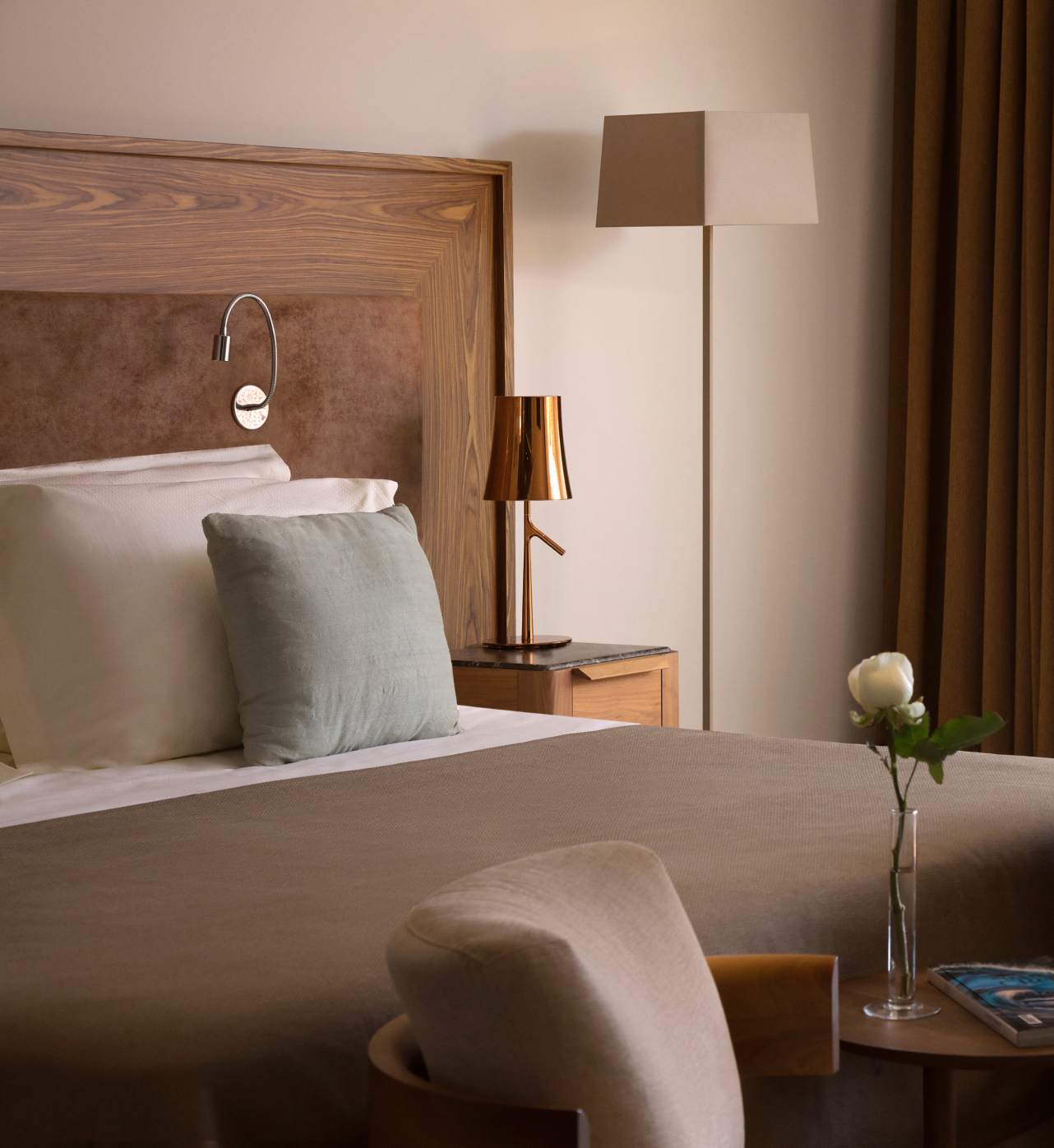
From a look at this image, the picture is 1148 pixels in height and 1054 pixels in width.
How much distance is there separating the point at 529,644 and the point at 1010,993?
216 cm

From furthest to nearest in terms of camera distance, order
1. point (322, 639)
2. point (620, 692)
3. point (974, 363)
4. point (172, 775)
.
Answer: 1. point (974, 363)
2. point (620, 692)
3. point (322, 639)
4. point (172, 775)

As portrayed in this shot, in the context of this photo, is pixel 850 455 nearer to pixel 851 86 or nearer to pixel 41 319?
pixel 851 86

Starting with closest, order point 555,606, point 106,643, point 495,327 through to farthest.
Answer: point 106,643
point 495,327
point 555,606

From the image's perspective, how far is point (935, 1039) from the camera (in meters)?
1.64

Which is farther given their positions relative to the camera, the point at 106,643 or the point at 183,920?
the point at 106,643

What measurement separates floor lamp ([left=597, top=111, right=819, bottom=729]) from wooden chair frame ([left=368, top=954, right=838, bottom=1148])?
8.54ft

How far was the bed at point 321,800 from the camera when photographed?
58.2 inches

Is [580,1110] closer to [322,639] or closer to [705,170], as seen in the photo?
[322,639]

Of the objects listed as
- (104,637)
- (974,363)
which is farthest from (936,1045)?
(974,363)

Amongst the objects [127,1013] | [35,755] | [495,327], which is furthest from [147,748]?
[495,327]

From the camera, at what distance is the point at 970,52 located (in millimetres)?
4582

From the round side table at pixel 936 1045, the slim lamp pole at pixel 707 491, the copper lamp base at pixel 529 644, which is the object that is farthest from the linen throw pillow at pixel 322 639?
the slim lamp pole at pixel 707 491

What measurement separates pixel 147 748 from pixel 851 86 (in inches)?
124

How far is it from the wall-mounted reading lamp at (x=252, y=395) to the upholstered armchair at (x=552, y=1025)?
2.21 metres
